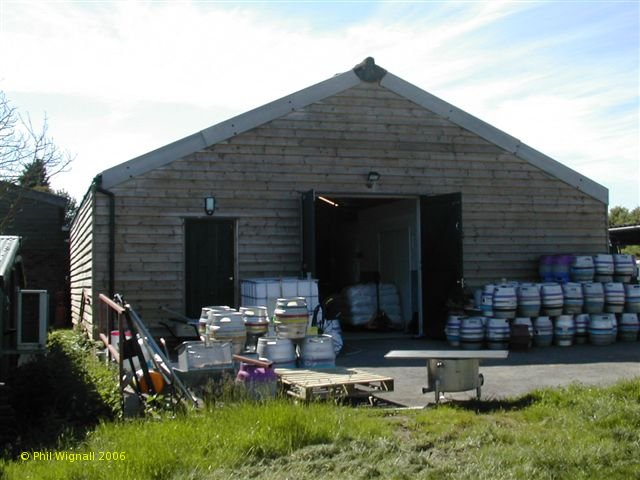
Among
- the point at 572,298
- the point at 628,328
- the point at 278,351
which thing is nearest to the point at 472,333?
the point at 572,298

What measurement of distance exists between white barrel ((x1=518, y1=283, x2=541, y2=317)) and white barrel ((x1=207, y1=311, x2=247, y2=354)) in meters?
5.90

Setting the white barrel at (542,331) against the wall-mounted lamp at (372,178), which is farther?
the wall-mounted lamp at (372,178)

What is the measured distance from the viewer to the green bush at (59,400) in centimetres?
675

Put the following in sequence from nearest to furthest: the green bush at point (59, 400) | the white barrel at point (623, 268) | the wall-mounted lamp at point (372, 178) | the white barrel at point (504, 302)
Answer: the green bush at point (59, 400)
the white barrel at point (504, 302)
the wall-mounted lamp at point (372, 178)
the white barrel at point (623, 268)

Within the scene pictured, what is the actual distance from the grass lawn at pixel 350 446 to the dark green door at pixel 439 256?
246 inches

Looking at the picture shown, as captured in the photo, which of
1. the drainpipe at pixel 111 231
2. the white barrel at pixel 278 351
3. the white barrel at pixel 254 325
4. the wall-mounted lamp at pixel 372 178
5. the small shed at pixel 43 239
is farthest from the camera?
the small shed at pixel 43 239

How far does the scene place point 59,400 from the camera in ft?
25.9

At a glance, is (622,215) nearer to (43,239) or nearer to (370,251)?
(370,251)

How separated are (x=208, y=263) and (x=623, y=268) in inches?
308

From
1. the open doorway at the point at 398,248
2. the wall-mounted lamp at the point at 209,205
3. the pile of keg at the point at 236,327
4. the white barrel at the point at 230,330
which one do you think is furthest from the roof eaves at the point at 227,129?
the white barrel at the point at 230,330

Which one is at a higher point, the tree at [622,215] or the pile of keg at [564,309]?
the tree at [622,215]

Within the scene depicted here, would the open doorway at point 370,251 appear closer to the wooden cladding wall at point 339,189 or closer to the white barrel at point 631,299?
the wooden cladding wall at point 339,189

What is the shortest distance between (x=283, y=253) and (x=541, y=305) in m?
4.66

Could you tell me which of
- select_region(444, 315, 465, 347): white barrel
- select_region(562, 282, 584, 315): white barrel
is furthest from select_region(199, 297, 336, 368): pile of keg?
select_region(562, 282, 584, 315): white barrel
